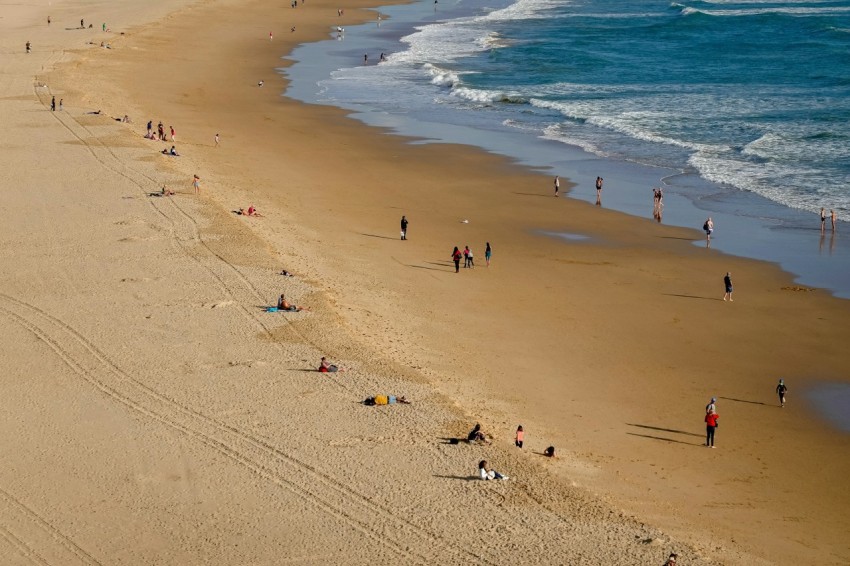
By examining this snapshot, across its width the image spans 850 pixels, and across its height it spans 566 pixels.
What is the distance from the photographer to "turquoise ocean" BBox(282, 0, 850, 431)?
114 ft

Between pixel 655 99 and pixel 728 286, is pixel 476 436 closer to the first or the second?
pixel 728 286

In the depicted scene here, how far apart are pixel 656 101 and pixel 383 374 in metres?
33.9

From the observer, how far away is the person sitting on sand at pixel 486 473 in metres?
17.5

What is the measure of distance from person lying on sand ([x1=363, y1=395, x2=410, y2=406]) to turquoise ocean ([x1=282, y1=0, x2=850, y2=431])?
8721mm

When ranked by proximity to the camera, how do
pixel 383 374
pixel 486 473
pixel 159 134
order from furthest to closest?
1. pixel 159 134
2. pixel 383 374
3. pixel 486 473

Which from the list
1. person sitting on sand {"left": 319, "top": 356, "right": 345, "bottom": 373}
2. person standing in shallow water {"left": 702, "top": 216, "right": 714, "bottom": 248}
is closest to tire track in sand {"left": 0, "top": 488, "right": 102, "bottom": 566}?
person sitting on sand {"left": 319, "top": 356, "right": 345, "bottom": 373}

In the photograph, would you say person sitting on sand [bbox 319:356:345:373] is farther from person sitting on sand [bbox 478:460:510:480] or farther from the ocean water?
the ocean water

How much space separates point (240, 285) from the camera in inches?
1032

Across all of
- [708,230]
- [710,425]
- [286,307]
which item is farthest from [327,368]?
[708,230]

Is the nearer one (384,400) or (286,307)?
(384,400)

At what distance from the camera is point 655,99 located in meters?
51.8

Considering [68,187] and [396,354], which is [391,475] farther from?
[68,187]

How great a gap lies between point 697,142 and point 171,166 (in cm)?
2138

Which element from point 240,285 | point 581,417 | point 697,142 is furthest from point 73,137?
point 581,417
